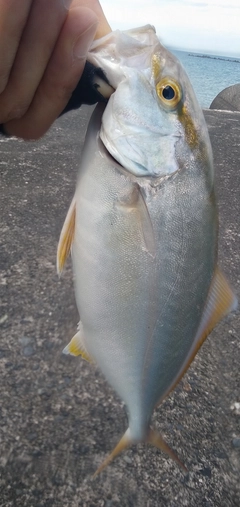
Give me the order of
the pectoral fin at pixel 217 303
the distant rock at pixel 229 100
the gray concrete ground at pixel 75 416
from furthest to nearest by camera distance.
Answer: the distant rock at pixel 229 100 → the gray concrete ground at pixel 75 416 → the pectoral fin at pixel 217 303

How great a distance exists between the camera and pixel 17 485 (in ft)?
5.34

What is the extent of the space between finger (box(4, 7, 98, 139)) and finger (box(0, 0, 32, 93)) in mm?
91

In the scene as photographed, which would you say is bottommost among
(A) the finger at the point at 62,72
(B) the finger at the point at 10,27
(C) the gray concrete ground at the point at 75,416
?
(C) the gray concrete ground at the point at 75,416

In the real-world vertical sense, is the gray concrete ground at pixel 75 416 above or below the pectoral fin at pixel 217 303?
below

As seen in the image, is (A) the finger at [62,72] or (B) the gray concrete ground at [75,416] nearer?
(A) the finger at [62,72]

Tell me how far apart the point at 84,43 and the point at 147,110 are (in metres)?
0.21

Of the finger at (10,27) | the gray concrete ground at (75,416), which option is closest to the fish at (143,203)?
the finger at (10,27)

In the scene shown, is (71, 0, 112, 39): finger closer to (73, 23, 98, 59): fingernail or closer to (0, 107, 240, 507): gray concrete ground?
(73, 23, 98, 59): fingernail

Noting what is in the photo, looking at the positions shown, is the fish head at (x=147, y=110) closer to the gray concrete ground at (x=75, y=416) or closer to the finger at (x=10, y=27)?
the finger at (x=10, y=27)

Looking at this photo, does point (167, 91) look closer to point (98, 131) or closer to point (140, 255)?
point (98, 131)

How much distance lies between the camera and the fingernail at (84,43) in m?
1.05

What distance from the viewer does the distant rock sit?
29.2 feet

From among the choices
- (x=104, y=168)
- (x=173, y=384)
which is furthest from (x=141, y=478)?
(x=104, y=168)

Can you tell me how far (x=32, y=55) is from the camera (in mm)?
1077
